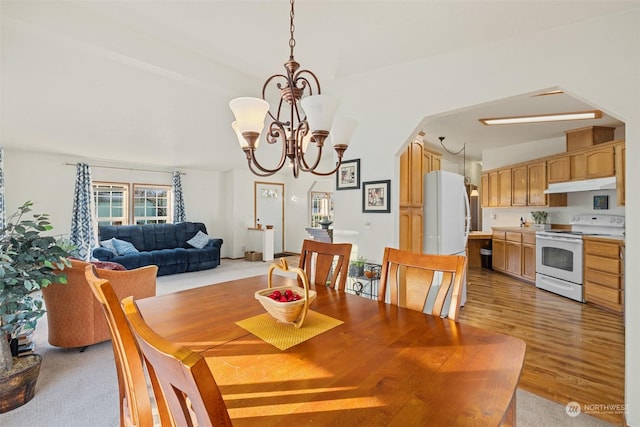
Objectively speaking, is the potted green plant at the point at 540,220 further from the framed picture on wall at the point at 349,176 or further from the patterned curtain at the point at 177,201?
the patterned curtain at the point at 177,201

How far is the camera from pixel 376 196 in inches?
122

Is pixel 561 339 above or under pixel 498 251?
under

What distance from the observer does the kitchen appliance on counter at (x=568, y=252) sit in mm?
4090

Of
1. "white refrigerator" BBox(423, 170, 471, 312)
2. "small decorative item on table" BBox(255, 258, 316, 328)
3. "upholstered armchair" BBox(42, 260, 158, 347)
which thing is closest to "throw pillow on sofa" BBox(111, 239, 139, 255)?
"upholstered armchair" BBox(42, 260, 158, 347)

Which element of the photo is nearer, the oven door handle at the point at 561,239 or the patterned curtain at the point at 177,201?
the oven door handle at the point at 561,239

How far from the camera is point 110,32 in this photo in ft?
8.33

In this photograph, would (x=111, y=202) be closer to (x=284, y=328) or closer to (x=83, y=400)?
(x=83, y=400)

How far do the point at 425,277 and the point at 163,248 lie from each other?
6094 millimetres

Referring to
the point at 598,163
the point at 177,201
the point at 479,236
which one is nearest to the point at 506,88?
the point at 598,163

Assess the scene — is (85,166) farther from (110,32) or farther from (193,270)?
(110,32)

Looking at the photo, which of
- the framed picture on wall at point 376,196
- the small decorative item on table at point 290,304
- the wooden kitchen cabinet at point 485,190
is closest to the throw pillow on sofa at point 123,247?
the framed picture on wall at point 376,196

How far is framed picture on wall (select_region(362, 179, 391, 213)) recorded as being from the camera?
3.00 metres

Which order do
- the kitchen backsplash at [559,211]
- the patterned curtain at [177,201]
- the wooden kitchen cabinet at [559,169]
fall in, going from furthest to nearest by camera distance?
the patterned curtain at [177,201] < the wooden kitchen cabinet at [559,169] < the kitchen backsplash at [559,211]

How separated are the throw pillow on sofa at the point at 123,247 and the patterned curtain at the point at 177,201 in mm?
1466
